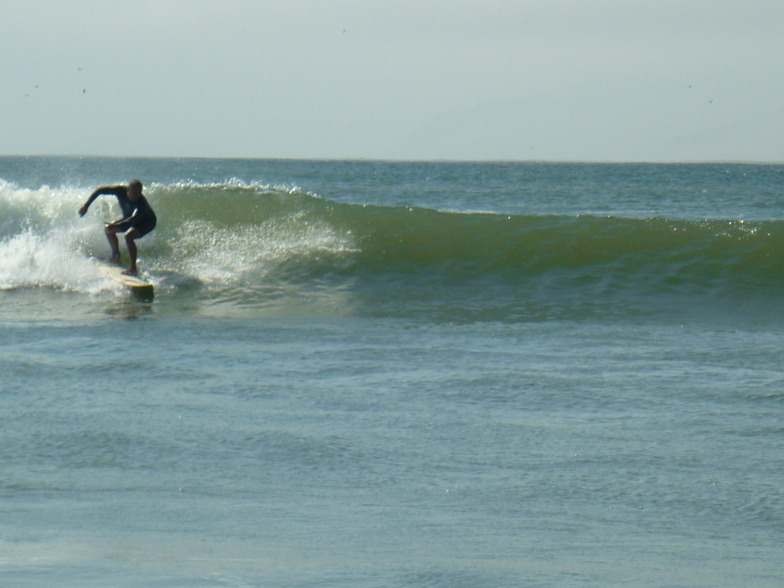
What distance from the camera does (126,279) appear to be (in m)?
13.4

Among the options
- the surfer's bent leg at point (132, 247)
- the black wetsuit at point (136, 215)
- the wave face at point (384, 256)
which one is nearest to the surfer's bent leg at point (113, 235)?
the black wetsuit at point (136, 215)

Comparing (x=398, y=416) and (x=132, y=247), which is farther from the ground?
(x=132, y=247)

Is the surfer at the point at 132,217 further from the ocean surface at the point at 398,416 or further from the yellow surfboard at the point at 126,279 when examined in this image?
the ocean surface at the point at 398,416

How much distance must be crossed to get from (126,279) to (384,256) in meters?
3.92

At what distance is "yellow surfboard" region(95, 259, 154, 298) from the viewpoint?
42.9 ft

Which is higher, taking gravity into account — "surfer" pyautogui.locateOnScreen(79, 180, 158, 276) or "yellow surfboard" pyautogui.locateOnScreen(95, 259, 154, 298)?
"surfer" pyautogui.locateOnScreen(79, 180, 158, 276)

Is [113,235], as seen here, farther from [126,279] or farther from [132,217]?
[126,279]

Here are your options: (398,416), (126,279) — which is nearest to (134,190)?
(126,279)

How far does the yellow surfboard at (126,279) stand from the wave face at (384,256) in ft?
0.71

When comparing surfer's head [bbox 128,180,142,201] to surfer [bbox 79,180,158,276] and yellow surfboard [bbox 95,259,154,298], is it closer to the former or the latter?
surfer [bbox 79,180,158,276]

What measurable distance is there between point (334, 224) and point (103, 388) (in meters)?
9.78

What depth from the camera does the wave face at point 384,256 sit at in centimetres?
1309

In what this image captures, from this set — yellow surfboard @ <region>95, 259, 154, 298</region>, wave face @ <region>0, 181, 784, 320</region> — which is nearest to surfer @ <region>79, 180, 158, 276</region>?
yellow surfboard @ <region>95, 259, 154, 298</region>

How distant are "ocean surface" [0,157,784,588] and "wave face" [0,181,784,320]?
7 centimetres
